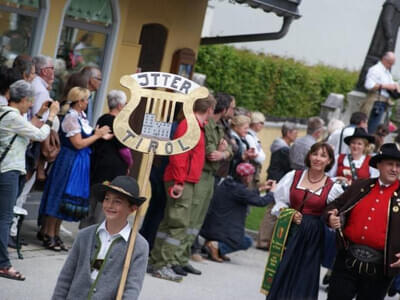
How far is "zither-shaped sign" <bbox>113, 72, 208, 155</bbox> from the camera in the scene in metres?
7.24

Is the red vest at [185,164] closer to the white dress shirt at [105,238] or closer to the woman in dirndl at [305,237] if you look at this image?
the woman in dirndl at [305,237]

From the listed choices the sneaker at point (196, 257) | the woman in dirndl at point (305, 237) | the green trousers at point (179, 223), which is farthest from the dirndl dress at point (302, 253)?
the sneaker at point (196, 257)

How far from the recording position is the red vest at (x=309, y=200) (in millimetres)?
9188

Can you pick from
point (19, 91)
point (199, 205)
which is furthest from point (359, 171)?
point (19, 91)

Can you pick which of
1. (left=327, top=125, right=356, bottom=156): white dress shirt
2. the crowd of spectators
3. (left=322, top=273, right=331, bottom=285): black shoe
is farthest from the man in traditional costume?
(left=327, top=125, right=356, bottom=156): white dress shirt

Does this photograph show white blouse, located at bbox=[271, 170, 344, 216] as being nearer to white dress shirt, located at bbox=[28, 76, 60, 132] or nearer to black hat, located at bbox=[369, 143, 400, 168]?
black hat, located at bbox=[369, 143, 400, 168]

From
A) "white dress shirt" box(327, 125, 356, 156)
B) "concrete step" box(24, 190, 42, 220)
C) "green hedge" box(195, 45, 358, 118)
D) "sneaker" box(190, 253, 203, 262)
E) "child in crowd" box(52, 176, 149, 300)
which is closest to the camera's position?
"child in crowd" box(52, 176, 149, 300)

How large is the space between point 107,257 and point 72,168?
454 centimetres

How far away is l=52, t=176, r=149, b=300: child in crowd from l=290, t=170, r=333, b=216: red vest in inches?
120

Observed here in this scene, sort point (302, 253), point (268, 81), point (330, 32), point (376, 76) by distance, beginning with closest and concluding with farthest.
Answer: point (302, 253), point (376, 76), point (268, 81), point (330, 32)

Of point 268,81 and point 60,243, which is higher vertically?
point 268,81

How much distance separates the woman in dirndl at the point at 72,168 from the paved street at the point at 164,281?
0.50 m

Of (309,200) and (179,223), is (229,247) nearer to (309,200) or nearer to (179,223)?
(179,223)

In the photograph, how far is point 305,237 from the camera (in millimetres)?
9250
